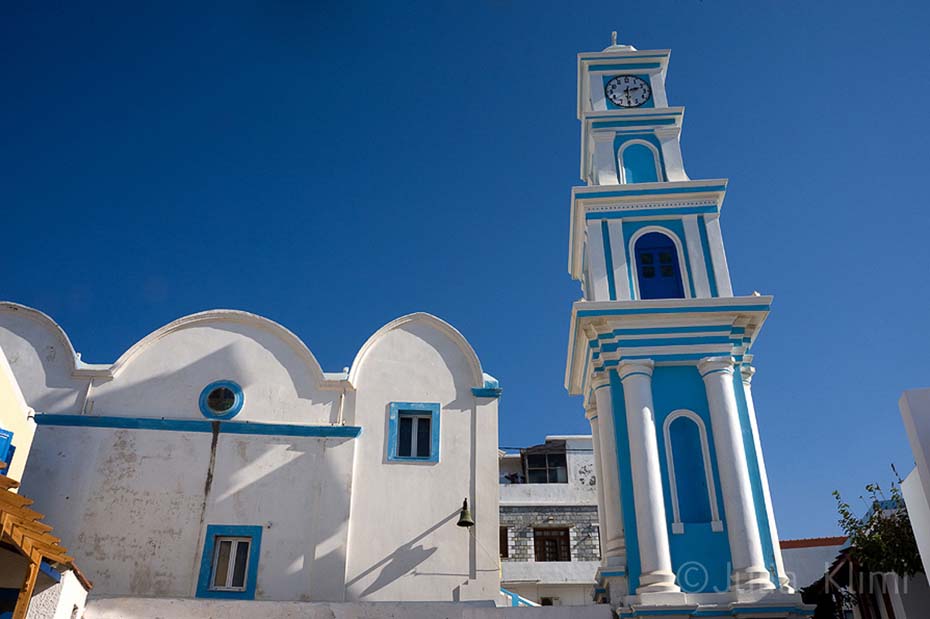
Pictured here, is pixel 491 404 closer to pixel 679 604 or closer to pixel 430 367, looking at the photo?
pixel 430 367

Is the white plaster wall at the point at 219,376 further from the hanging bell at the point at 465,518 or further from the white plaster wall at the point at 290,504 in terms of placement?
the hanging bell at the point at 465,518

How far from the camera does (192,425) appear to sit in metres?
15.6

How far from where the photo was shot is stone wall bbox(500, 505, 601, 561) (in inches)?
1093

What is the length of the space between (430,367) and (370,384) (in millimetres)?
1346

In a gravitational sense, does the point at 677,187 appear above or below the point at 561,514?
above

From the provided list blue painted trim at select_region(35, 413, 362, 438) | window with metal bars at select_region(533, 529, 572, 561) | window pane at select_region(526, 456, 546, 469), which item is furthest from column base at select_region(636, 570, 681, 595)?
window pane at select_region(526, 456, 546, 469)

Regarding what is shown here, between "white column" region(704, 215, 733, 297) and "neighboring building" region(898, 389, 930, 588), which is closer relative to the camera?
"neighboring building" region(898, 389, 930, 588)

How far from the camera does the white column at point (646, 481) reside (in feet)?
44.3

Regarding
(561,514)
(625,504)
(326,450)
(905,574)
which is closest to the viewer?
(905,574)

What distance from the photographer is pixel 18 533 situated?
10125 millimetres

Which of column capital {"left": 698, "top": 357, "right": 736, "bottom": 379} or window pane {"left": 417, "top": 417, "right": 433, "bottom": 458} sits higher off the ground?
column capital {"left": 698, "top": 357, "right": 736, "bottom": 379}

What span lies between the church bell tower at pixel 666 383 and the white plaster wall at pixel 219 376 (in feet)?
19.3

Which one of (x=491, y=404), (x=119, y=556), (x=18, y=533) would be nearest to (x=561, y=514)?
(x=491, y=404)

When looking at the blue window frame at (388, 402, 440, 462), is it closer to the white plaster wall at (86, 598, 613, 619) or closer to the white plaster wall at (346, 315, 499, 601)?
the white plaster wall at (346, 315, 499, 601)
